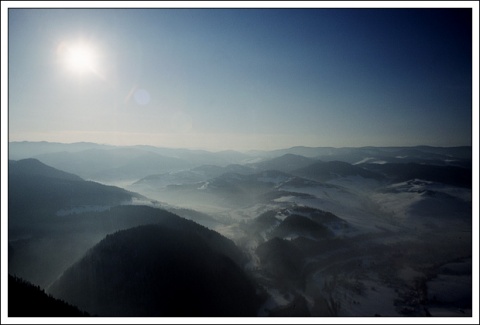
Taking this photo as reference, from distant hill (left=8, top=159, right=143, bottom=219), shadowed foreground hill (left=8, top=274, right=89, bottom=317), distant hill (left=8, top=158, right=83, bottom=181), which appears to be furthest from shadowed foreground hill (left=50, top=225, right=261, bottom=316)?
distant hill (left=8, top=158, right=83, bottom=181)

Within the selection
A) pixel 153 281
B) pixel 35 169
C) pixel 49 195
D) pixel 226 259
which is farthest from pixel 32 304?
pixel 35 169

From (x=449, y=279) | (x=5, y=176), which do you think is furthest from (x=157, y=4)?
(x=449, y=279)

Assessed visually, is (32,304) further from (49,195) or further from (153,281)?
(49,195)

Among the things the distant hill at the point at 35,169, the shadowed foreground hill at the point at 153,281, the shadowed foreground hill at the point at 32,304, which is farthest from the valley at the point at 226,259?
the shadowed foreground hill at the point at 32,304

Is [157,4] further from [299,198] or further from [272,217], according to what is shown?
[299,198]

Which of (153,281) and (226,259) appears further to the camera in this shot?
(226,259)

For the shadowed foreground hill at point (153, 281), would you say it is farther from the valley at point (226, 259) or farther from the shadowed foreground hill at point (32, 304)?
the shadowed foreground hill at point (32, 304)

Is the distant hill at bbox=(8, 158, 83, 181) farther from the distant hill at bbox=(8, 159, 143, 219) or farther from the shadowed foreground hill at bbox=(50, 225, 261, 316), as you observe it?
the shadowed foreground hill at bbox=(50, 225, 261, 316)
